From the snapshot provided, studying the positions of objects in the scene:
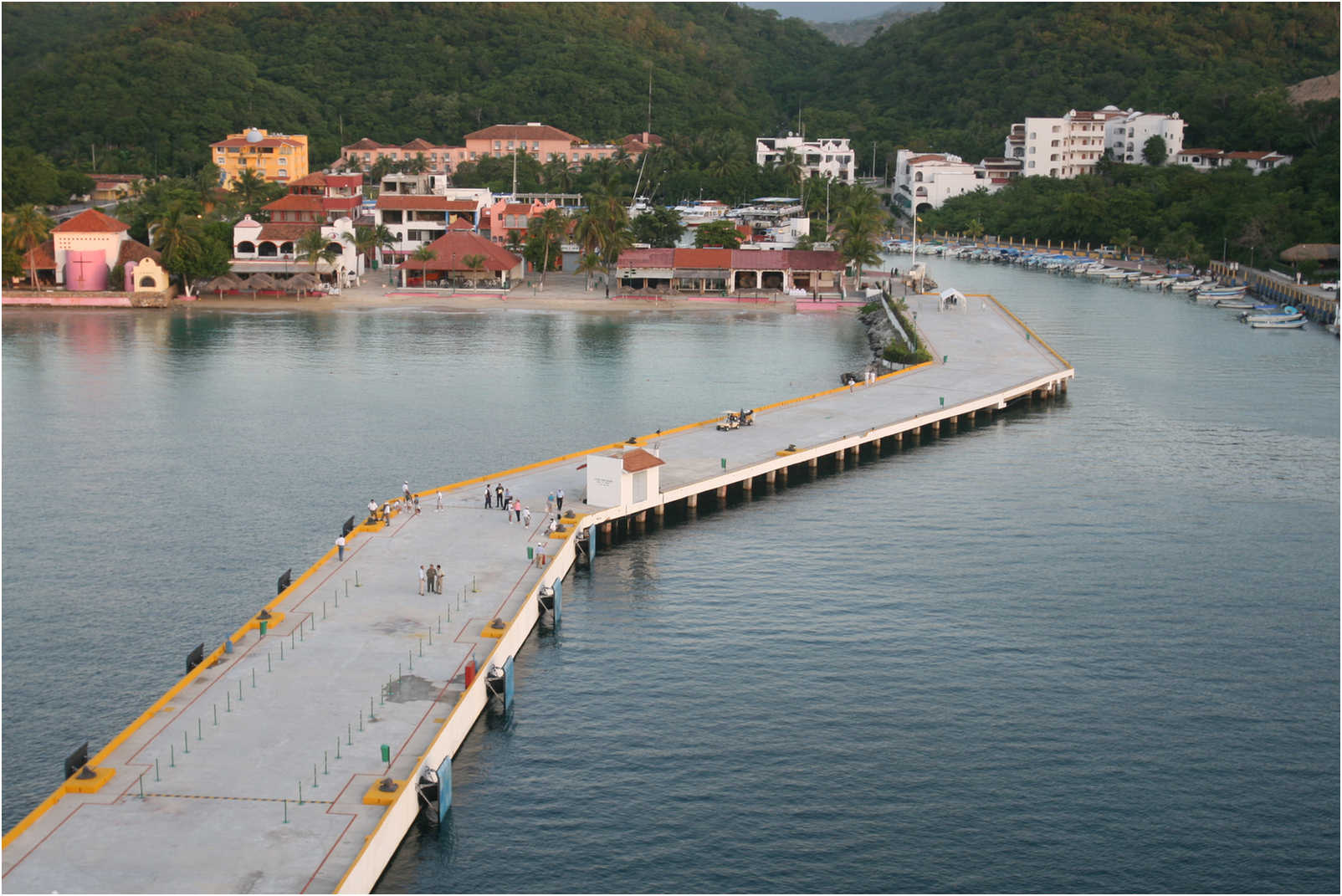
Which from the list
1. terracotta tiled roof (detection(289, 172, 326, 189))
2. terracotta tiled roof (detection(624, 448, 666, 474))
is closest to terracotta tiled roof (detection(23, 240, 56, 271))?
terracotta tiled roof (detection(289, 172, 326, 189))

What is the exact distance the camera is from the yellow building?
177m

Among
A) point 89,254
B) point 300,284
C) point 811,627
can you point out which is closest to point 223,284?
point 300,284

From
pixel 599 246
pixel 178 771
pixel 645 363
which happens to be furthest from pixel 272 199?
pixel 178 771

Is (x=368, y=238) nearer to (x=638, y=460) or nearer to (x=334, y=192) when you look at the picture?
(x=334, y=192)

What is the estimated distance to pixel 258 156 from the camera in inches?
6983

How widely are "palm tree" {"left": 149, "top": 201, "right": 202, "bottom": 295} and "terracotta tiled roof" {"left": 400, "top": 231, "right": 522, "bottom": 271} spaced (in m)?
18.4

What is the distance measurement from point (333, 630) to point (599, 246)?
304ft

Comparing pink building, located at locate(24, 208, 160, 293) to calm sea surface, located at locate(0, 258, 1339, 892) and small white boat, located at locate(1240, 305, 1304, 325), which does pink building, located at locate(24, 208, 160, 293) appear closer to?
calm sea surface, located at locate(0, 258, 1339, 892)

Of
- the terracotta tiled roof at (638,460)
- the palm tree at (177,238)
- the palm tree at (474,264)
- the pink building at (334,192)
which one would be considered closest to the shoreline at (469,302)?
the palm tree at (474,264)

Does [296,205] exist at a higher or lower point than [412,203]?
lower

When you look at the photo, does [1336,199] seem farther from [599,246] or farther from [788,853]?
[788,853]

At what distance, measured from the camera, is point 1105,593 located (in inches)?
1818

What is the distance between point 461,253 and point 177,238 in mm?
24381

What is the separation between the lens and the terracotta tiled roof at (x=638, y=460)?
53.0 meters
